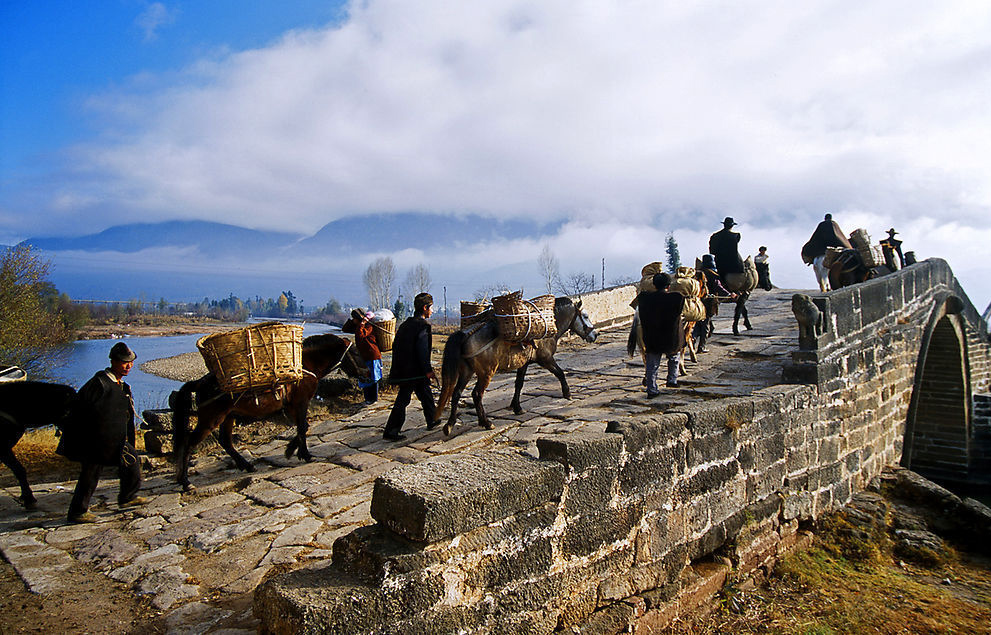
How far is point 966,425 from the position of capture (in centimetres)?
1462

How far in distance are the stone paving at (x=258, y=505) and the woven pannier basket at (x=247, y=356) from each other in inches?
43.9

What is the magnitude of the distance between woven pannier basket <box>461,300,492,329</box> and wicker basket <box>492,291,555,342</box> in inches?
7.8

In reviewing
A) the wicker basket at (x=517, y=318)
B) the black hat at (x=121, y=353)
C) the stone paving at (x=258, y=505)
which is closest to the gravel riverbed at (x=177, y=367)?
the stone paving at (x=258, y=505)

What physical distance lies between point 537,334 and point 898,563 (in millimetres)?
4969

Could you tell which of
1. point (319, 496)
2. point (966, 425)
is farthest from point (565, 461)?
point (966, 425)

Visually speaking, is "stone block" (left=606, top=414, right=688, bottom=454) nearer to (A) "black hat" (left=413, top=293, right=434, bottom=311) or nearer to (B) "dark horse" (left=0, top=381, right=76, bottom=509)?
(A) "black hat" (left=413, top=293, right=434, bottom=311)

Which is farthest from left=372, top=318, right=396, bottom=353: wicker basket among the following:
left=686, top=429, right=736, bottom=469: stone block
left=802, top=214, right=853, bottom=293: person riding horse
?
left=802, top=214, right=853, bottom=293: person riding horse

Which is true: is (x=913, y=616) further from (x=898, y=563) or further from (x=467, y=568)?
(x=467, y=568)

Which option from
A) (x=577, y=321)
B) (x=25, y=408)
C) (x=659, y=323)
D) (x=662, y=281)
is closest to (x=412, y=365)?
(x=577, y=321)

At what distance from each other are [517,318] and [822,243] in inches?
446

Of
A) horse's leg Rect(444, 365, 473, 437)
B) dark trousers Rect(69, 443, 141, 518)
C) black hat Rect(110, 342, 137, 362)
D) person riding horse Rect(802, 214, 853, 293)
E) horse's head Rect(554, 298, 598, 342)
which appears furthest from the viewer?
person riding horse Rect(802, 214, 853, 293)

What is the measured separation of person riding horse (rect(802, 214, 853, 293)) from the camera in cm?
1390

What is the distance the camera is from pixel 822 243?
14.3m

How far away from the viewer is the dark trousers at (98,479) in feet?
16.3
